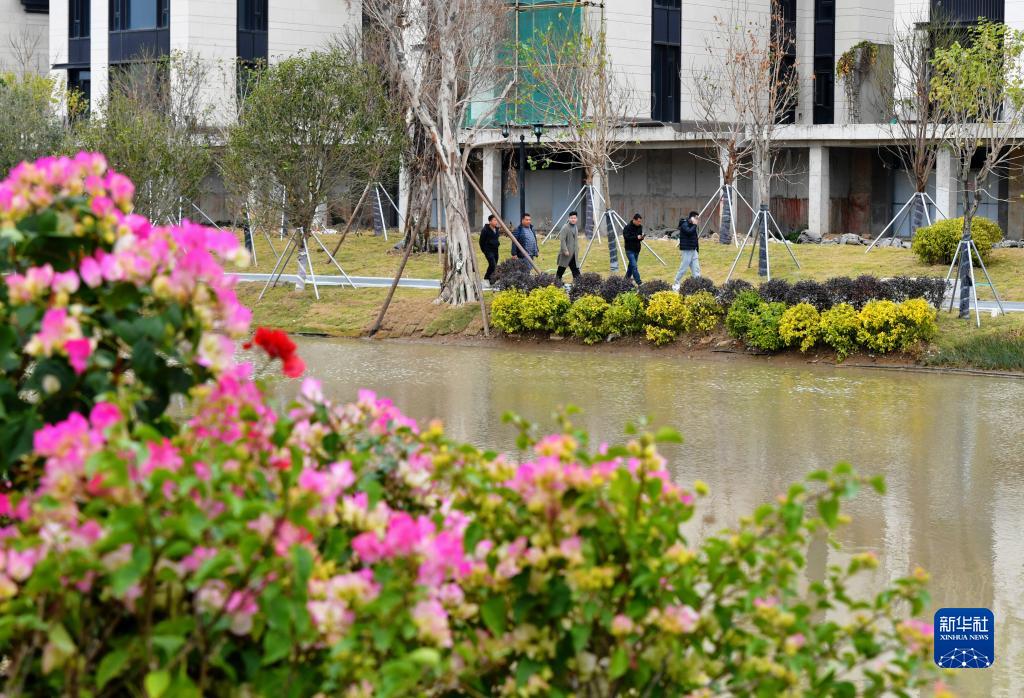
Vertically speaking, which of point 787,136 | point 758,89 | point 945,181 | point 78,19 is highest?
point 78,19

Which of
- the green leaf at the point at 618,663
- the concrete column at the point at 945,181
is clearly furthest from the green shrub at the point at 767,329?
the concrete column at the point at 945,181

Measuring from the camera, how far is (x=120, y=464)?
3086 mm

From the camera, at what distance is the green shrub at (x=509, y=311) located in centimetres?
2359

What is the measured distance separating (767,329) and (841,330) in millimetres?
1078

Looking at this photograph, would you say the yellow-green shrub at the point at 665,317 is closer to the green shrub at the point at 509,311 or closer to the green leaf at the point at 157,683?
the green shrub at the point at 509,311

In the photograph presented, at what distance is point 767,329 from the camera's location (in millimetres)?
21312

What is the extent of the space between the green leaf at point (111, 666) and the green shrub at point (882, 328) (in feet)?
60.0

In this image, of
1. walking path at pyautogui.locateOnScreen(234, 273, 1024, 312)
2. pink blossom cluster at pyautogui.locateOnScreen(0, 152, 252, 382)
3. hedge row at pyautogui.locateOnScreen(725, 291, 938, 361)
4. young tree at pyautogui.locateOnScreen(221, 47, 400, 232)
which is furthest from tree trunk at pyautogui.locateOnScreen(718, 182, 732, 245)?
pink blossom cluster at pyautogui.locateOnScreen(0, 152, 252, 382)

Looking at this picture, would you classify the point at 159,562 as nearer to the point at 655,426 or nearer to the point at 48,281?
the point at 48,281

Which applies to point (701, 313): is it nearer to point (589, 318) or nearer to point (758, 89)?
point (589, 318)

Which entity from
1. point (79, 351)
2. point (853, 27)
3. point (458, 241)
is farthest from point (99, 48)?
point (79, 351)

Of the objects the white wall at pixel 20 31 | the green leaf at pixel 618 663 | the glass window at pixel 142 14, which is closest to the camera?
the green leaf at pixel 618 663

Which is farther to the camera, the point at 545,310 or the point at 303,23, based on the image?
the point at 303,23

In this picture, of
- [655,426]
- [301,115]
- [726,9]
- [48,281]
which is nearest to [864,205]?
[726,9]
